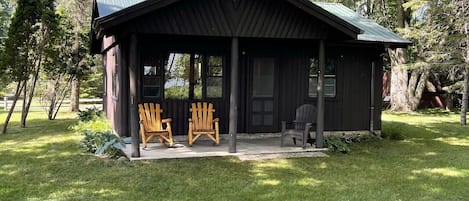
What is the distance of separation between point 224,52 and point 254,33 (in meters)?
1.69

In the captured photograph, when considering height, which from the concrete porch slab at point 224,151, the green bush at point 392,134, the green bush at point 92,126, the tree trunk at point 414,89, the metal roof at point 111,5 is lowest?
the concrete porch slab at point 224,151

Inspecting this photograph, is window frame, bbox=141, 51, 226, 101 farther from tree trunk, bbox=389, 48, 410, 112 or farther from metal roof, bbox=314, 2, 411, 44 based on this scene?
tree trunk, bbox=389, 48, 410, 112

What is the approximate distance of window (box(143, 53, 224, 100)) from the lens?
8.41 metres

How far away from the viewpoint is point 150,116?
7.77 m

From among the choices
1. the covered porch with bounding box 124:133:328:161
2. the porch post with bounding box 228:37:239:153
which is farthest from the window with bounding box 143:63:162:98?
the porch post with bounding box 228:37:239:153

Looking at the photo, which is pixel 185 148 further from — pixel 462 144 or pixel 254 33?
pixel 462 144

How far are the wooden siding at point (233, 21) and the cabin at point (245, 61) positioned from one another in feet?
0.05

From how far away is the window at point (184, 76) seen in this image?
8.41 metres

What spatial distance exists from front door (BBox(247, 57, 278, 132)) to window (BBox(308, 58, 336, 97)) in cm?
86

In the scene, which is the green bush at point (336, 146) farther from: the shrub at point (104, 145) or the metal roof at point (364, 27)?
the shrub at point (104, 145)

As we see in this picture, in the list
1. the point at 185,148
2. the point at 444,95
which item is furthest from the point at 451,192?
the point at 444,95

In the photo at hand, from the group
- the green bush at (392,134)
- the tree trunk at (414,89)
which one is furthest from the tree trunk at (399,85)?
the green bush at (392,134)

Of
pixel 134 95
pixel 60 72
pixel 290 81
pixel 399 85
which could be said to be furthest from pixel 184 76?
pixel 399 85

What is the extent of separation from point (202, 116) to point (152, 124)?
0.98 m
